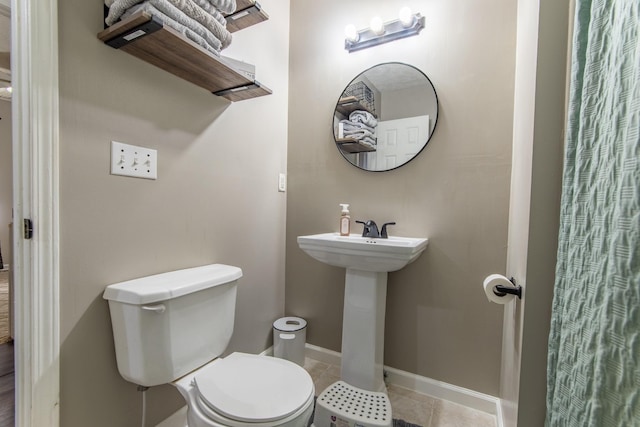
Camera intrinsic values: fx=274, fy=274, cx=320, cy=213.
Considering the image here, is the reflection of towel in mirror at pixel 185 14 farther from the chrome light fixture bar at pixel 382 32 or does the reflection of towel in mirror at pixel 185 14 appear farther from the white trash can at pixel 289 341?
the white trash can at pixel 289 341

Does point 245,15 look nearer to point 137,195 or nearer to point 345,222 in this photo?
point 137,195

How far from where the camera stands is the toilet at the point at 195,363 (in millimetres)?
809

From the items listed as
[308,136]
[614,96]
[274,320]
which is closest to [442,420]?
[274,320]

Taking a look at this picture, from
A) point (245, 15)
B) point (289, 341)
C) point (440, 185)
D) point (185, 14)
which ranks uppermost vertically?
point (245, 15)

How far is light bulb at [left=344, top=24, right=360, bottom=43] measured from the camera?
1587 millimetres

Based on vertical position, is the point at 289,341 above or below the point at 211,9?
below

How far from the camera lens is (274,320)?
1.79 meters

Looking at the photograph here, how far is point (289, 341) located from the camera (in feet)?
5.23

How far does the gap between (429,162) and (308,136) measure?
773mm

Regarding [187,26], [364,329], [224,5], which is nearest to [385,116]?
[224,5]

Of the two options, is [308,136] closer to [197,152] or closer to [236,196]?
[236,196]

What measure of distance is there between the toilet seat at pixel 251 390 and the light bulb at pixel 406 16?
1.74 metres

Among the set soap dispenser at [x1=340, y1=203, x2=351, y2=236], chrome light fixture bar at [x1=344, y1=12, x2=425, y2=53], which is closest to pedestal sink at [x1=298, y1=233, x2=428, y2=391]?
soap dispenser at [x1=340, y1=203, x2=351, y2=236]

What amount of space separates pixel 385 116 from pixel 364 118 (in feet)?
0.40
